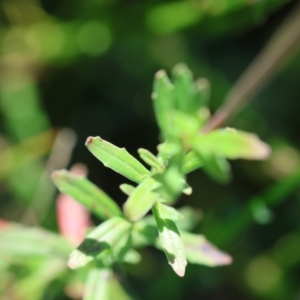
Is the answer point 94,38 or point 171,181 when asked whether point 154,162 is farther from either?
point 94,38

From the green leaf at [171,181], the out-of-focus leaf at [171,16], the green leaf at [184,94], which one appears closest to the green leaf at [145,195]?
the green leaf at [171,181]

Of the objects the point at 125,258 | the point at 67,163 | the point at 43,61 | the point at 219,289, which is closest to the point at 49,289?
the point at 125,258

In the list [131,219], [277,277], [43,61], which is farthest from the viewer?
[43,61]

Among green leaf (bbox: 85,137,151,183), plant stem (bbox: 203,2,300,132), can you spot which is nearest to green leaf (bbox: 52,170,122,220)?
green leaf (bbox: 85,137,151,183)

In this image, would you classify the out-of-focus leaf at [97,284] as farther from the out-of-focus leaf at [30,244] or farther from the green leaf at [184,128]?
the green leaf at [184,128]

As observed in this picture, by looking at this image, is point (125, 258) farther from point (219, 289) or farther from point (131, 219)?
point (219, 289)

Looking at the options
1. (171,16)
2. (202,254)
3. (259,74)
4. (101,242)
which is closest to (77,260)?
(101,242)
